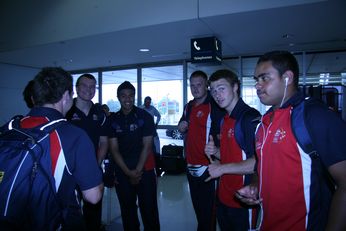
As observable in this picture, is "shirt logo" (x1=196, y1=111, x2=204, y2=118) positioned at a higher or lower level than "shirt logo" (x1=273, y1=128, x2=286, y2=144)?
higher

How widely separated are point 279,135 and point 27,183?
1.15m

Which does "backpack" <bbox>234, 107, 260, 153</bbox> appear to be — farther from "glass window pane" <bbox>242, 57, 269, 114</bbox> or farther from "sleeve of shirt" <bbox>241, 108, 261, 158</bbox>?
"glass window pane" <bbox>242, 57, 269, 114</bbox>

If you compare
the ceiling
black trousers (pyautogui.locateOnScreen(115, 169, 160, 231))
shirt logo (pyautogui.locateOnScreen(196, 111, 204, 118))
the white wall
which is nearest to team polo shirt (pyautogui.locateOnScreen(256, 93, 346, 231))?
shirt logo (pyautogui.locateOnScreen(196, 111, 204, 118))

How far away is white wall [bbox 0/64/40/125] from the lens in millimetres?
7660

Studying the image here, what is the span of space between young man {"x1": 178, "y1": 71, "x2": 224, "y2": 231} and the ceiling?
1.59 m

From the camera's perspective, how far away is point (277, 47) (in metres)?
5.64

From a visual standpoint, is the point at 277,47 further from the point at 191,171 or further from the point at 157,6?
the point at 191,171

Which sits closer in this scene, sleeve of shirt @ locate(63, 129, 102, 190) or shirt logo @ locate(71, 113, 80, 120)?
sleeve of shirt @ locate(63, 129, 102, 190)

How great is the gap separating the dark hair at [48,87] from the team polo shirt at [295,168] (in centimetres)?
109

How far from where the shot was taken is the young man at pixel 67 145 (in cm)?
117

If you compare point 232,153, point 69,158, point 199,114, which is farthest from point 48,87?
point 199,114

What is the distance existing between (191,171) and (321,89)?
2266 mm

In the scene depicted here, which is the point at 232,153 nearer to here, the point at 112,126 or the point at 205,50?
the point at 112,126

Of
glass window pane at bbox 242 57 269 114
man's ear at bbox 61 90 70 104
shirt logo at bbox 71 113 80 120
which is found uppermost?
glass window pane at bbox 242 57 269 114
